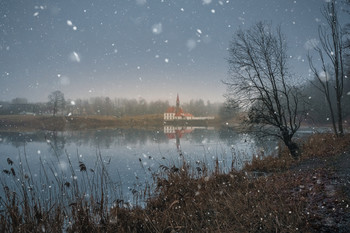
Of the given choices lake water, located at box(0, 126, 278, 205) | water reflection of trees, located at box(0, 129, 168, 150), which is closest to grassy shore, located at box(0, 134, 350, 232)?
lake water, located at box(0, 126, 278, 205)

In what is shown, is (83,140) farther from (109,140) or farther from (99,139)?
(109,140)

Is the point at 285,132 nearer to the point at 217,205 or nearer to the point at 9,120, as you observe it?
the point at 217,205

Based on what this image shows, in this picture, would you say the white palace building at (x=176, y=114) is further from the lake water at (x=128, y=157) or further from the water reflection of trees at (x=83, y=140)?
the lake water at (x=128, y=157)

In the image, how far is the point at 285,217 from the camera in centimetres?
471

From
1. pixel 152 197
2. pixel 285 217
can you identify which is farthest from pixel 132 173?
pixel 285 217

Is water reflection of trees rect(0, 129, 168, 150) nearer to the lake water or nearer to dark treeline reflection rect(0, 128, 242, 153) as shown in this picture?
dark treeline reflection rect(0, 128, 242, 153)

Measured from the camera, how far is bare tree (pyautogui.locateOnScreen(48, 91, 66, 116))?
83.6m

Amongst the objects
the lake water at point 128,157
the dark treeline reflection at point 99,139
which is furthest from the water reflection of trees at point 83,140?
the lake water at point 128,157

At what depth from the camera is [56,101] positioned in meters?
83.7

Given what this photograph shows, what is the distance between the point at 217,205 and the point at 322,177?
11.8ft

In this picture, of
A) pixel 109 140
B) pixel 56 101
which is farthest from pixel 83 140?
pixel 56 101

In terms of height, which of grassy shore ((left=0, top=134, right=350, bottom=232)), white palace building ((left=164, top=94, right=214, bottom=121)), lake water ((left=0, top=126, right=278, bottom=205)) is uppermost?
white palace building ((left=164, top=94, right=214, bottom=121))

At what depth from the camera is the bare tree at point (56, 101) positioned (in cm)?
8356

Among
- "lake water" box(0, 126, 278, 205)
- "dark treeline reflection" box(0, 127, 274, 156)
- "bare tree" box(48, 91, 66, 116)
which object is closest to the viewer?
"lake water" box(0, 126, 278, 205)
